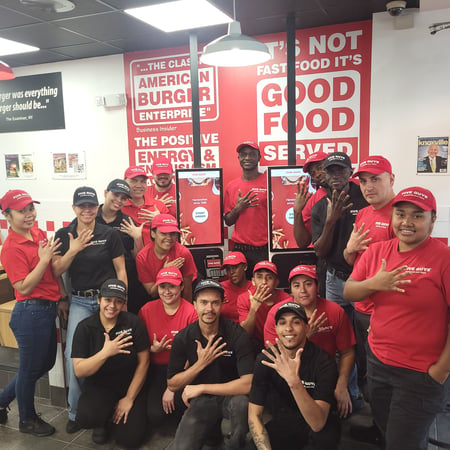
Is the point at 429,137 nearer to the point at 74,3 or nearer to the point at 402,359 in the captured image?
the point at 402,359

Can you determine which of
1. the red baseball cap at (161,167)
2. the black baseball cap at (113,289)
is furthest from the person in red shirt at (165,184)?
the black baseball cap at (113,289)

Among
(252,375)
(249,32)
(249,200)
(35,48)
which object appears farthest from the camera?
(35,48)

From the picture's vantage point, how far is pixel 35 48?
177 inches

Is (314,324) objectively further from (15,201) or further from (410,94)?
(410,94)

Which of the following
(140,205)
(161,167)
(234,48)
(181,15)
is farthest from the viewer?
(161,167)

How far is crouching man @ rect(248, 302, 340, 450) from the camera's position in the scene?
2.09 meters

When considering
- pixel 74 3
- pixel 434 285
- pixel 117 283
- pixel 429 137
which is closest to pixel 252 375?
pixel 117 283

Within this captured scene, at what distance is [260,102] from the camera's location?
425 cm

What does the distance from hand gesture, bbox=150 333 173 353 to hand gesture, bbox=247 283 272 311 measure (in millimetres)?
566

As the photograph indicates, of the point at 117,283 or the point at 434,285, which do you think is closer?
the point at 434,285

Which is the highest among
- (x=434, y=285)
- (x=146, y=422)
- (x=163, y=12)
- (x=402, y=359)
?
(x=163, y=12)

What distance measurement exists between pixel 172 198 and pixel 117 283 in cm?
130

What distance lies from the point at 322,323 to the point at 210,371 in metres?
0.69

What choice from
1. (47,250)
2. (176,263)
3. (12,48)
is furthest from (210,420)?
(12,48)
